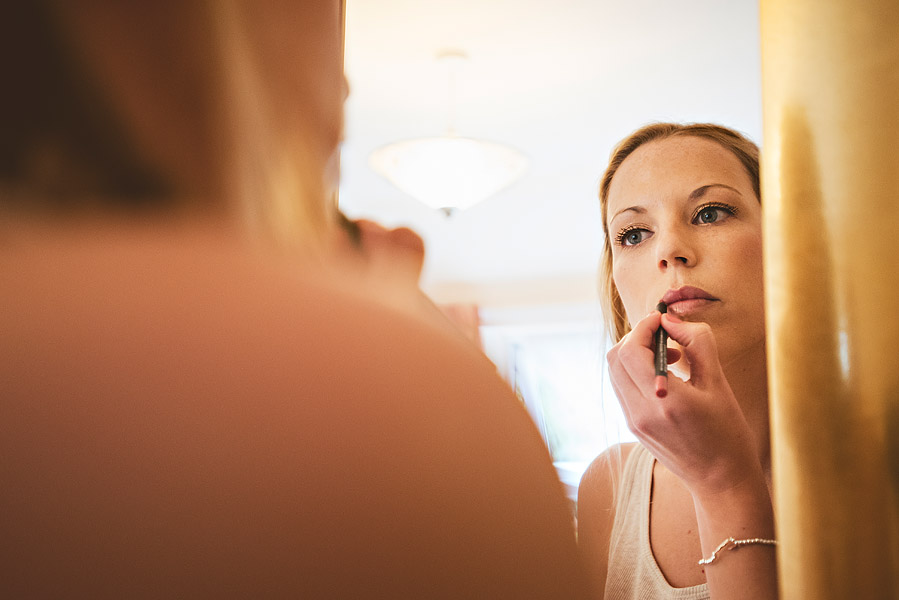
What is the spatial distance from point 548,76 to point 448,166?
0.68 meters

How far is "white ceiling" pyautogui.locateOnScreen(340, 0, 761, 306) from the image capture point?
6.73 feet

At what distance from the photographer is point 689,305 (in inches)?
28.8

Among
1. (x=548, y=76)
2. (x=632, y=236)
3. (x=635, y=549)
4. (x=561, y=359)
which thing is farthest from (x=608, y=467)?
(x=561, y=359)

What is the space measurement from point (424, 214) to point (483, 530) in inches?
152

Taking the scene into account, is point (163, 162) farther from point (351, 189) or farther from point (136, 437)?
point (351, 189)

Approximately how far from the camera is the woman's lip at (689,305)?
727mm

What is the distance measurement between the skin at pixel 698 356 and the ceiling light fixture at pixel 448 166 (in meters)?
1.14

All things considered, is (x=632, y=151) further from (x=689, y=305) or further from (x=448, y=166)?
(x=448, y=166)

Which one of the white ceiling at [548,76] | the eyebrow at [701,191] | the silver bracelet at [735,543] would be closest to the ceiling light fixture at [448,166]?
the white ceiling at [548,76]

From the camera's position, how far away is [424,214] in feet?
12.9

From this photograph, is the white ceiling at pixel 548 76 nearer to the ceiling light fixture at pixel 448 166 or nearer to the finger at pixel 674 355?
the ceiling light fixture at pixel 448 166

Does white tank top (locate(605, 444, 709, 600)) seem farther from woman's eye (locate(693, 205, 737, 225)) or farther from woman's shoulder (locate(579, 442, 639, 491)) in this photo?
woman's eye (locate(693, 205, 737, 225))

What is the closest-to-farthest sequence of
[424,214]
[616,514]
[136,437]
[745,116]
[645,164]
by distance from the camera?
1. [136,437]
2. [645,164]
3. [616,514]
4. [745,116]
5. [424,214]

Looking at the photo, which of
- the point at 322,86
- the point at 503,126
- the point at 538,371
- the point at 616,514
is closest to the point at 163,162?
the point at 322,86
